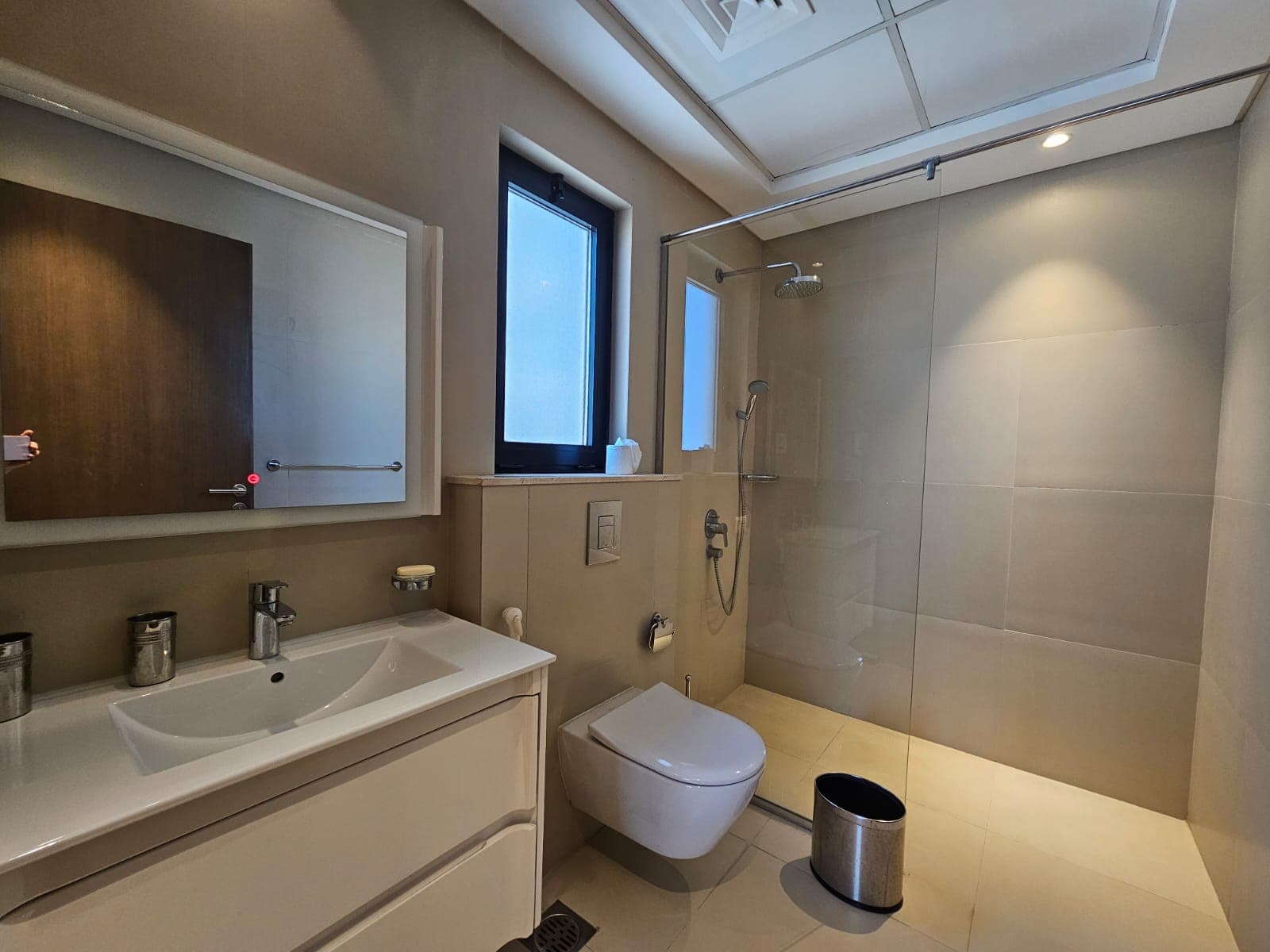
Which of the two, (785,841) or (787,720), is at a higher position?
(787,720)

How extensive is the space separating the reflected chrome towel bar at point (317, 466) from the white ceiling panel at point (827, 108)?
5.40ft

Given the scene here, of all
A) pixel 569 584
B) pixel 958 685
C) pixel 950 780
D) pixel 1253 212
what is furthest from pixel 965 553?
pixel 569 584

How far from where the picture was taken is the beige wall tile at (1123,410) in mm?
1740

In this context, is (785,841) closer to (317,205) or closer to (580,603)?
(580,603)

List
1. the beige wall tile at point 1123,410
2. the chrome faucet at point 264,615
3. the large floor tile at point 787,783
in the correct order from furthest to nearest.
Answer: the large floor tile at point 787,783, the beige wall tile at point 1123,410, the chrome faucet at point 264,615

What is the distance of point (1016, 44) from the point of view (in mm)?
1485

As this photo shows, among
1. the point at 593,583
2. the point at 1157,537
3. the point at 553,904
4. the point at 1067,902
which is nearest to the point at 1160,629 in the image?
the point at 1157,537

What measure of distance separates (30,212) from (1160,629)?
10.4 ft

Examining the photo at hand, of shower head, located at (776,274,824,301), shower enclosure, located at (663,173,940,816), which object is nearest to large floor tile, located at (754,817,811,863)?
shower enclosure, located at (663,173,940,816)

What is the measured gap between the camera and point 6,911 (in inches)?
19.6

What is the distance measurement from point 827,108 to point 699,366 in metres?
1.01

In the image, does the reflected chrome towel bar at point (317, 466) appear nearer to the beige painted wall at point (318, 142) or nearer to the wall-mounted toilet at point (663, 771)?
the beige painted wall at point (318, 142)

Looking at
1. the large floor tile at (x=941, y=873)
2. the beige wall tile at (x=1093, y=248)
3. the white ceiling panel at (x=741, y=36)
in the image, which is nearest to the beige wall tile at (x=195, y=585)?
the white ceiling panel at (x=741, y=36)

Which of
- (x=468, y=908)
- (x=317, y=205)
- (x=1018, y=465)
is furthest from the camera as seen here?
(x=1018, y=465)
